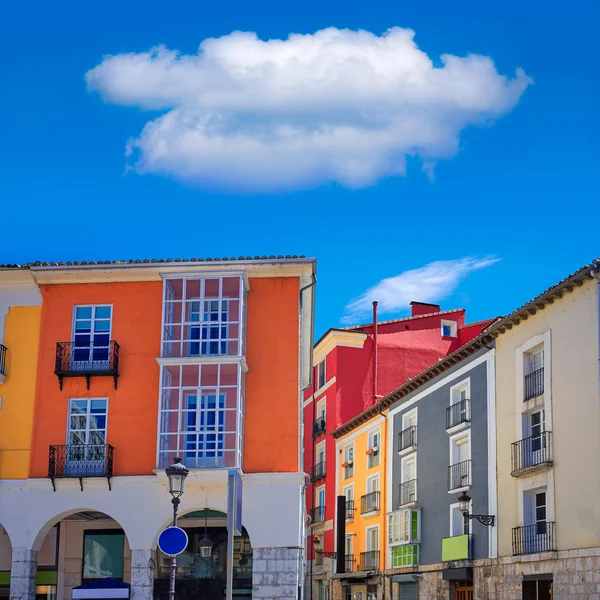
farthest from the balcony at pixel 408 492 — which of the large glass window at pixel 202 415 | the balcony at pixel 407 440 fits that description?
the large glass window at pixel 202 415

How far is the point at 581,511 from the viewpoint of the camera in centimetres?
2548

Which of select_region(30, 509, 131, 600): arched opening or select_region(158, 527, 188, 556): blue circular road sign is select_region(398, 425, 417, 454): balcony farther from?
select_region(158, 527, 188, 556): blue circular road sign

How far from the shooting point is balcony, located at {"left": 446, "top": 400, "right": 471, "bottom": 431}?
1308 inches

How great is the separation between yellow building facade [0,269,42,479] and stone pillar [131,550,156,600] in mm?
3539

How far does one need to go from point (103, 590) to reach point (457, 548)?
13737 millimetres

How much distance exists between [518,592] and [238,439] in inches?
422

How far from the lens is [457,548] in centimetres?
3259

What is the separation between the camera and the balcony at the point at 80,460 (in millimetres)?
23625

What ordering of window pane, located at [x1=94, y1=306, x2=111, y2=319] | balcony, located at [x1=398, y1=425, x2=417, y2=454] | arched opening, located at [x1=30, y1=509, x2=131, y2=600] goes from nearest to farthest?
window pane, located at [x1=94, y1=306, x2=111, y2=319] → arched opening, located at [x1=30, y1=509, x2=131, y2=600] → balcony, located at [x1=398, y1=425, x2=417, y2=454]

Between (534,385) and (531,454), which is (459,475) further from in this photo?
(534,385)

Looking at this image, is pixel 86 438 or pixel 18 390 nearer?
pixel 86 438

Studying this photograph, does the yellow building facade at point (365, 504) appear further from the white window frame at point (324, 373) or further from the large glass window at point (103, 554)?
the large glass window at point (103, 554)

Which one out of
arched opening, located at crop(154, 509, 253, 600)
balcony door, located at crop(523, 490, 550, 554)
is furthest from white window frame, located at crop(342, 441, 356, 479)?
arched opening, located at crop(154, 509, 253, 600)

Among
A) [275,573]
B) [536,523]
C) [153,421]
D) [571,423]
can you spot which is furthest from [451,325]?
[275,573]
